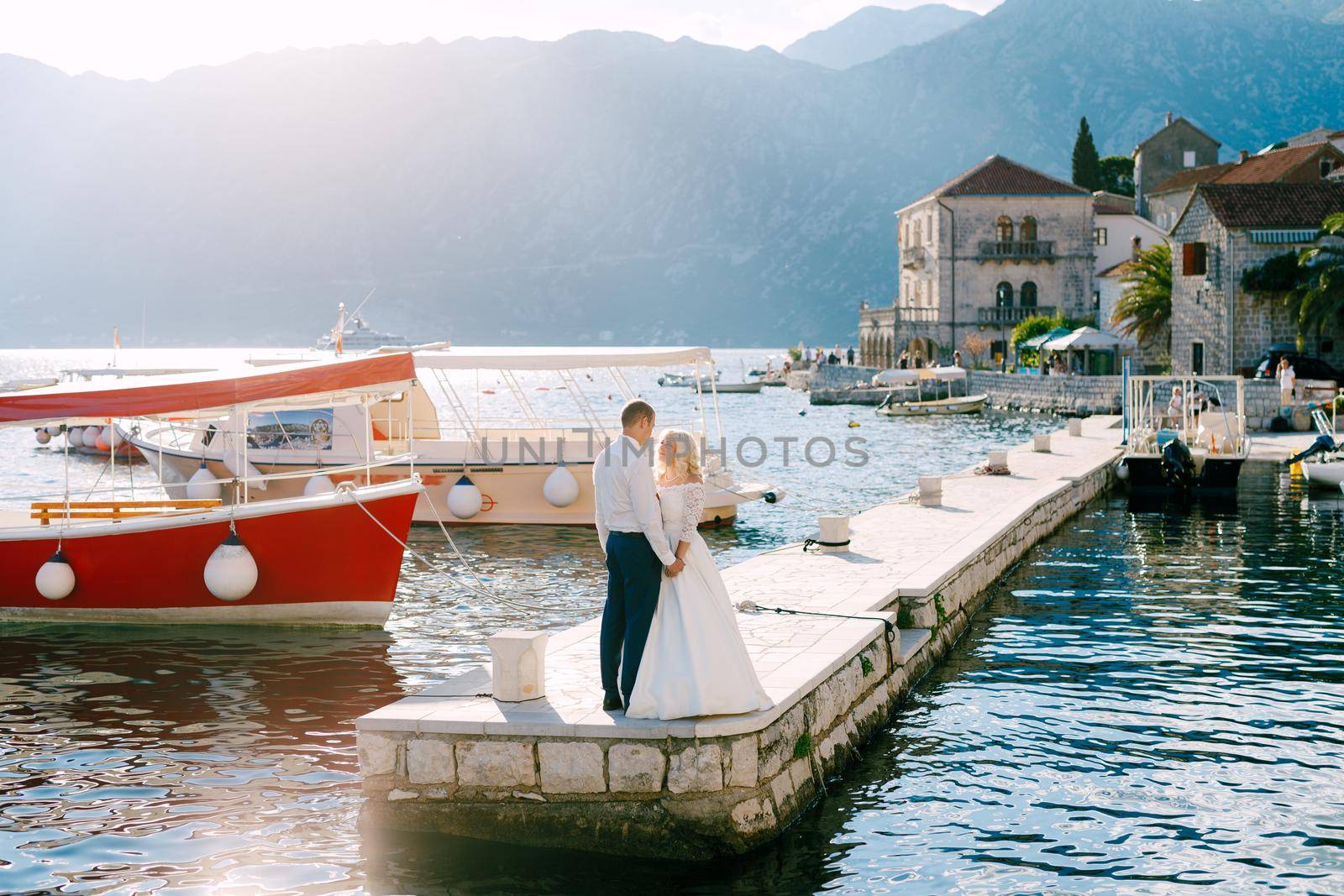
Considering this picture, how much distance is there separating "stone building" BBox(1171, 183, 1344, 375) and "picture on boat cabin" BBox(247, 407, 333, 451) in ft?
117

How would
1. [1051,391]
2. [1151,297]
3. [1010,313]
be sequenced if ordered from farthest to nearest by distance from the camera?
[1010,313]
[1051,391]
[1151,297]

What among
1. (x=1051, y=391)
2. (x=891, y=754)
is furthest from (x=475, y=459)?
(x=1051, y=391)

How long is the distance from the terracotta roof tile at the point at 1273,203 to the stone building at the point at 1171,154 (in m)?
43.3

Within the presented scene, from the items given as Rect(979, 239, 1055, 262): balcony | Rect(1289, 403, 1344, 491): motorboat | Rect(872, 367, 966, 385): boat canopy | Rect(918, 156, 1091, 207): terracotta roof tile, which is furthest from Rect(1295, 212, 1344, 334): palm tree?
Rect(918, 156, 1091, 207): terracotta roof tile

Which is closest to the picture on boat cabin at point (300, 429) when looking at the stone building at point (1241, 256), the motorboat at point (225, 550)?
the motorboat at point (225, 550)

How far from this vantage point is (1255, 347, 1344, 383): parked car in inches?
1774

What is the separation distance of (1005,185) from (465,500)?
62751 millimetres

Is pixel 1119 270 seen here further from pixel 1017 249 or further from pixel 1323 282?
pixel 1323 282

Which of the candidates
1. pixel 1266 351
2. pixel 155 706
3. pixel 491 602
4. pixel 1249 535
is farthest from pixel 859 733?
pixel 1266 351

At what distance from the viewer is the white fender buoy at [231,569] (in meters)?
14.3

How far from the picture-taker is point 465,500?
79.0 ft

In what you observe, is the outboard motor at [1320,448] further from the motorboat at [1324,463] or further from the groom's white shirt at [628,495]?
the groom's white shirt at [628,495]

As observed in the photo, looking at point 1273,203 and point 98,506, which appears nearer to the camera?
point 98,506

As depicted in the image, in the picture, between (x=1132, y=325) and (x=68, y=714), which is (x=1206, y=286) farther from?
(x=68, y=714)
